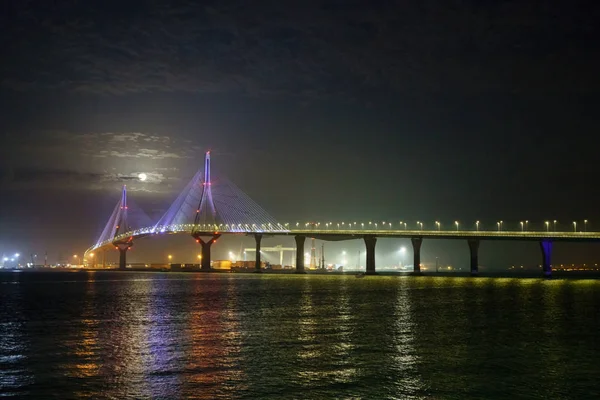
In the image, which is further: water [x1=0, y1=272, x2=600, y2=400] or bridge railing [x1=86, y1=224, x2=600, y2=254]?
bridge railing [x1=86, y1=224, x2=600, y2=254]

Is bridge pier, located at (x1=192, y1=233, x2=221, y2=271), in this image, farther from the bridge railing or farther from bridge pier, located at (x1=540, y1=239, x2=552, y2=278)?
bridge pier, located at (x1=540, y1=239, x2=552, y2=278)

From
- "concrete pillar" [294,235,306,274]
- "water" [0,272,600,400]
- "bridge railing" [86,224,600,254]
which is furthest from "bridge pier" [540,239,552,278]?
"water" [0,272,600,400]

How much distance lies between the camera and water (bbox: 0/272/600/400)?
20344 millimetres

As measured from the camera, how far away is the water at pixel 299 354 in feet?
66.7

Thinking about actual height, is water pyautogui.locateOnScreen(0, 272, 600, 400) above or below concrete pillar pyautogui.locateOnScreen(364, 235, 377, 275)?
below

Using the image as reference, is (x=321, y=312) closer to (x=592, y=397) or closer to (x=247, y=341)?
(x=247, y=341)

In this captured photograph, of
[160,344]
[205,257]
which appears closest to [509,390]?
[160,344]

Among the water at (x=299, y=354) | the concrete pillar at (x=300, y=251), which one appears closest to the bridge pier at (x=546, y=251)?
the concrete pillar at (x=300, y=251)

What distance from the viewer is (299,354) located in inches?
1059

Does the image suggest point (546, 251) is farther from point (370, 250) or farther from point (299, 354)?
point (299, 354)

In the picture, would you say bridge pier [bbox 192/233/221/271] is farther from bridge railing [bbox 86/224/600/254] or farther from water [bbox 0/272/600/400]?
water [bbox 0/272/600/400]

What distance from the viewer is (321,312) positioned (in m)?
47.7

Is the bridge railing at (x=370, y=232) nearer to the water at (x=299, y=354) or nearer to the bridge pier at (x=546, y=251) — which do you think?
the bridge pier at (x=546, y=251)

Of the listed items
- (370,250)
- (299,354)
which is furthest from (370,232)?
(299,354)
